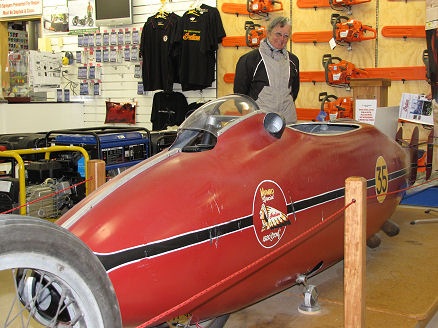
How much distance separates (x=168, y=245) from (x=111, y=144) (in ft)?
12.1

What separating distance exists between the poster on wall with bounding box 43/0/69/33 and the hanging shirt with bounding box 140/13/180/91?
2.11 metres

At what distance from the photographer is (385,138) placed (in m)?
3.83

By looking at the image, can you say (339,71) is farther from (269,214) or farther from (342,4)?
(269,214)

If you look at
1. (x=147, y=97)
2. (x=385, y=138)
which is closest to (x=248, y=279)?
(x=385, y=138)

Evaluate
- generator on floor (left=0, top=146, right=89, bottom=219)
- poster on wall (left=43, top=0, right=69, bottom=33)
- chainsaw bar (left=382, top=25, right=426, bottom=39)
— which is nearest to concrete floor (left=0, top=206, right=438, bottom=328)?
generator on floor (left=0, top=146, right=89, bottom=219)

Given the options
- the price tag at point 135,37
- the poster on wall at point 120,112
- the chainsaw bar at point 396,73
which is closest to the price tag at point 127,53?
the price tag at point 135,37

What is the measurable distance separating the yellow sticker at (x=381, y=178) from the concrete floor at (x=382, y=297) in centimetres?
57

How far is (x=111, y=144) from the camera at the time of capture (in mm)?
5625

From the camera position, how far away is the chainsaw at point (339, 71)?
6.53 metres

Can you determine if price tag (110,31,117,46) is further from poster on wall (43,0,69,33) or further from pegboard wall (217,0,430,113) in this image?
pegboard wall (217,0,430,113)

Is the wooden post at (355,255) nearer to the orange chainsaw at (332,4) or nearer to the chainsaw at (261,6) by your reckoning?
the orange chainsaw at (332,4)

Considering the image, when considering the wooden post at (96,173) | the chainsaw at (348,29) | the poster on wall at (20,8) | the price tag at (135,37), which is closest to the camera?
the wooden post at (96,173)

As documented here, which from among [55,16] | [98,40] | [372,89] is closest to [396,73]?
[372,89]

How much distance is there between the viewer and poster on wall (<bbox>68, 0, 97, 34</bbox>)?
8.97 meters
